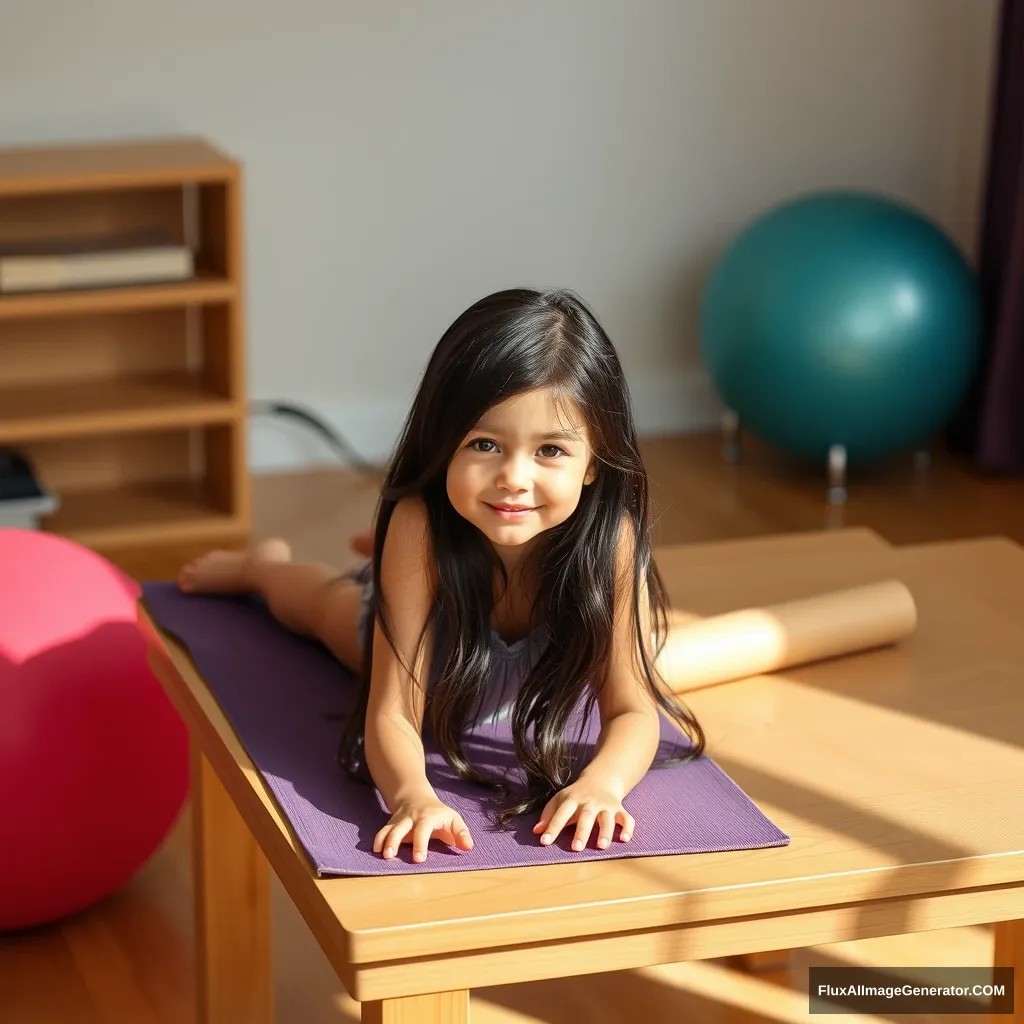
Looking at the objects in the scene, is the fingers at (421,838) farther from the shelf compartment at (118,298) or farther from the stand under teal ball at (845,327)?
the stand under teal ball at (845,327)

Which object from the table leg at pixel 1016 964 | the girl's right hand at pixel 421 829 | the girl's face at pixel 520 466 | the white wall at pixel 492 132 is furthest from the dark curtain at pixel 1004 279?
the girl's right hand at pixel 421 829

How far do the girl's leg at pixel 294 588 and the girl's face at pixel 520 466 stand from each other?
32 centimetres

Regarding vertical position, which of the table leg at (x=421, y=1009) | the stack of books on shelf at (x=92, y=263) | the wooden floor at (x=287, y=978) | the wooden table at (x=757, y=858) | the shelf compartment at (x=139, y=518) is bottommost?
the wooden floor at (x=287, y=978)

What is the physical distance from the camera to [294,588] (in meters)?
1.64

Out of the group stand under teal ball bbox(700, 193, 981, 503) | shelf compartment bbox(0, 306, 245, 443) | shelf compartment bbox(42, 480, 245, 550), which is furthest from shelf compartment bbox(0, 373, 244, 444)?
stand under teal ball bbox(700, 193, 981, 503)

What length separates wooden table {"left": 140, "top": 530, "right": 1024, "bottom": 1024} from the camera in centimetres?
112

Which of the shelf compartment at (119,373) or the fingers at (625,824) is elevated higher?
the fingers at (625,824)

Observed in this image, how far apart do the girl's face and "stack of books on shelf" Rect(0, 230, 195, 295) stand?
1.88 meters

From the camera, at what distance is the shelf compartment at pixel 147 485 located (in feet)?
10.1

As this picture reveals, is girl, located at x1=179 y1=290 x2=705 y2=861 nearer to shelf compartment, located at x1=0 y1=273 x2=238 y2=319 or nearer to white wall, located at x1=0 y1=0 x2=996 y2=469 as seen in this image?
shelf compartment, located at x1=0 y1=273 x2=238 y2=319

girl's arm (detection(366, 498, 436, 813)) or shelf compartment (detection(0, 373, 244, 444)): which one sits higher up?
girl's arm (detection(366, 498, 436, 813))

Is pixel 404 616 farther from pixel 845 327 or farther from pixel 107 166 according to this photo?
pixel 845 327

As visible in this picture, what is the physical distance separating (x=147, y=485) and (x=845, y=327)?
4.51 ft

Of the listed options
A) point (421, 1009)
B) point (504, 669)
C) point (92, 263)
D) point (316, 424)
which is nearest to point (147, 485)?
point (316, 424)
